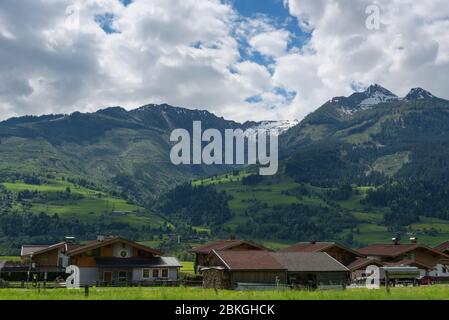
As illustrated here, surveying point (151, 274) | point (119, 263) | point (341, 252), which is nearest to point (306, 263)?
point (151, 274)

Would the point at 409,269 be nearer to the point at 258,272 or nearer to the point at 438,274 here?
the point at 258,272

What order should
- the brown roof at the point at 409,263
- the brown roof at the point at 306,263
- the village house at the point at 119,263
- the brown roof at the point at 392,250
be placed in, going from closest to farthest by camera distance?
the brown roof at the point at 306,263 → the village house at the point at 119,263 → the brown roof at the point at 409,263 → the brown roof at the point at 392,250

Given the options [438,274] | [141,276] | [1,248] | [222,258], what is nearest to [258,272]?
[222,258]

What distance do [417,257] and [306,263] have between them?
33811mm

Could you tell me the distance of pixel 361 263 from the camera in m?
89.3

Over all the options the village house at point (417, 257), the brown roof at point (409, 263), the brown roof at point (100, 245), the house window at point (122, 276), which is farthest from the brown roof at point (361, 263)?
the house window at point (122, 276)

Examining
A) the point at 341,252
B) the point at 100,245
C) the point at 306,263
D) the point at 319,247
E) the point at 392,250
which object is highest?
the point at 319,247

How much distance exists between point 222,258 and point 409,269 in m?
24.4

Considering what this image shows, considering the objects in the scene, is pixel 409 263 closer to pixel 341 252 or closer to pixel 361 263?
pixel 361 263

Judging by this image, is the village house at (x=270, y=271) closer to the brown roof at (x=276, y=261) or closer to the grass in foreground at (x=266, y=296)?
the brown roof at (x=276, y=261)

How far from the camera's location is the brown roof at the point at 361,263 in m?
88.6

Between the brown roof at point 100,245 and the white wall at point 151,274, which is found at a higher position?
the brown roof at point 100,245
